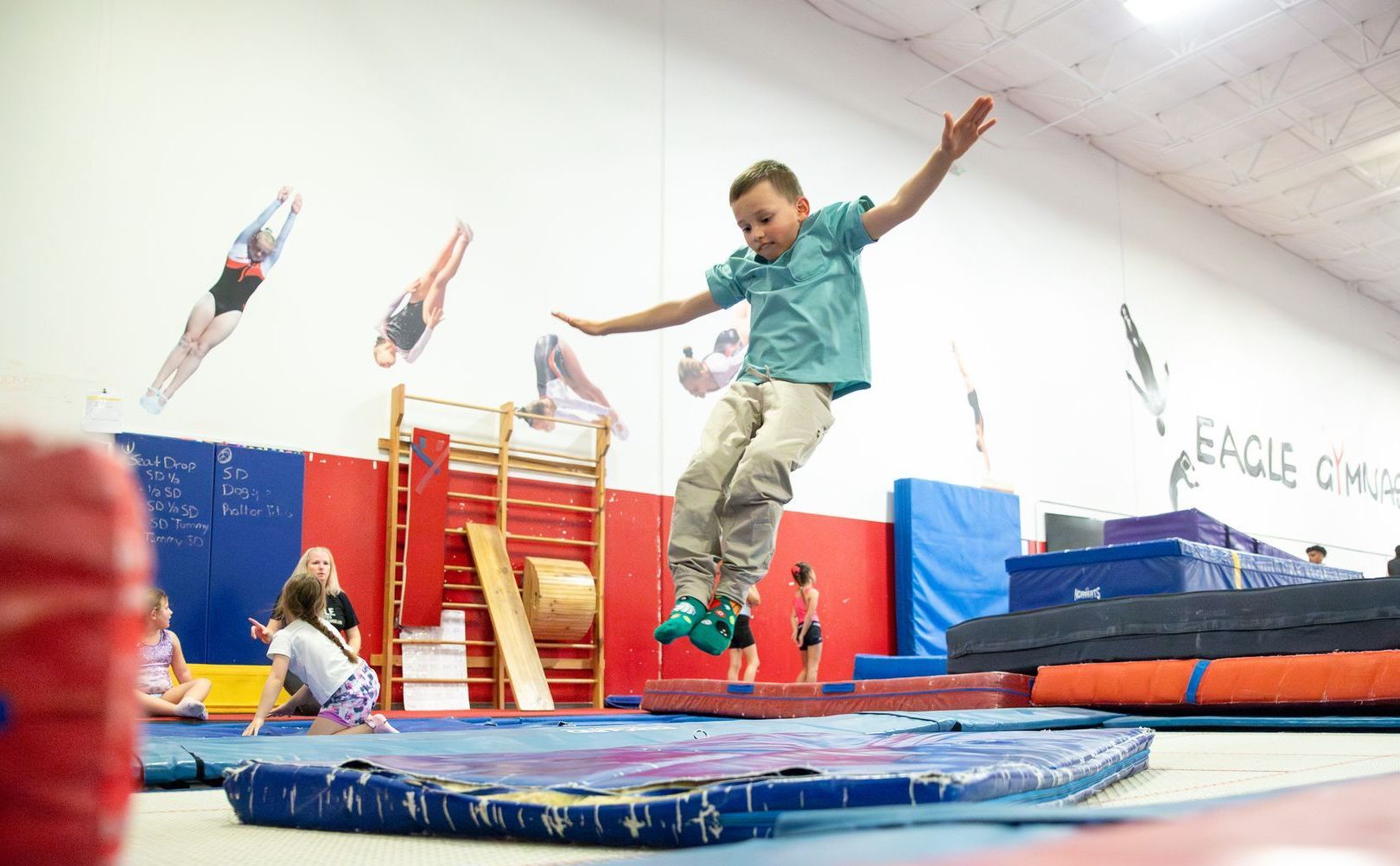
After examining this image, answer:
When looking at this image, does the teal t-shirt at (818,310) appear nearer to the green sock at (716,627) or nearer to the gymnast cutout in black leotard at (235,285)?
the green sock at (716,627)

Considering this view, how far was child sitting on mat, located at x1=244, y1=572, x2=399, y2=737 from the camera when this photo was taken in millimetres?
3596

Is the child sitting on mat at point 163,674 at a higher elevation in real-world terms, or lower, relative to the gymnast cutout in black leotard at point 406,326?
lower

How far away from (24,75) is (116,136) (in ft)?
1.48

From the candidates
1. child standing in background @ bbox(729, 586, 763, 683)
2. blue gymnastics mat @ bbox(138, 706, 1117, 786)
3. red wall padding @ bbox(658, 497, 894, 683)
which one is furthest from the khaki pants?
red wall padding @ bbox(658, 497, 894, 683)

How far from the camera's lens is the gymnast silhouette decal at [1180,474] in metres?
11.5

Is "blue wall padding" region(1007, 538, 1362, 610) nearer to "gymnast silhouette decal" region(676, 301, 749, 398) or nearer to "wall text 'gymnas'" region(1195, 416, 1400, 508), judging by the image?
"gymnast silhouette decal" region(676, 301, 749, 398)

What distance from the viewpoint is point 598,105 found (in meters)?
7.35

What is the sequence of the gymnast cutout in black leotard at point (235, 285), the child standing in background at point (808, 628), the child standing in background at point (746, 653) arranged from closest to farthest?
1. the gymnast cutout in black leotard at point (235, 285)
2. the child standing in background at point (746, 653)
3. the child standing in background at point (808, 628)

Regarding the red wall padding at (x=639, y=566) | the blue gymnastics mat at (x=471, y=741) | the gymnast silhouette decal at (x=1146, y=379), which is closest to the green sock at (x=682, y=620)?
the blue gymnastics mat at (x=471, y=741)

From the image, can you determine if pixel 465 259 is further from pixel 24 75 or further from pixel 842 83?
pixel 842 83

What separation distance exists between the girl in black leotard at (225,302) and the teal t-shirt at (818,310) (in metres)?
3.57

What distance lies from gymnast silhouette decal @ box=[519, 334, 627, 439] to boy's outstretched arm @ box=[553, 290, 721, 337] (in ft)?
10.5

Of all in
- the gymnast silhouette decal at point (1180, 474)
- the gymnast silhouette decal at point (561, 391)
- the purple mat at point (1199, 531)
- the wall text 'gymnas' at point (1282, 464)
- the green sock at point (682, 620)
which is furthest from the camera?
the wall text 'gymnas' at point (1282, 464)

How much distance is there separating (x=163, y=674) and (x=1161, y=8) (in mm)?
8291
